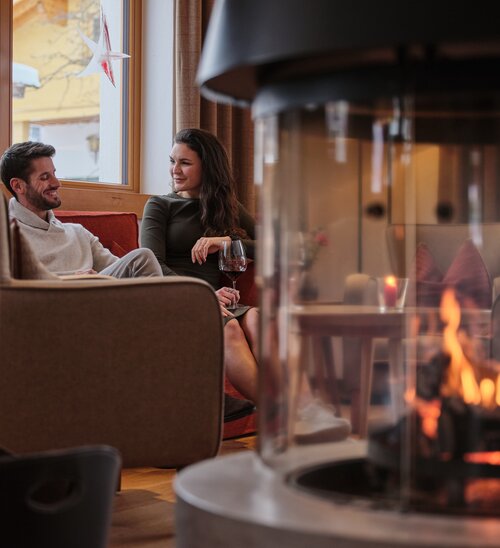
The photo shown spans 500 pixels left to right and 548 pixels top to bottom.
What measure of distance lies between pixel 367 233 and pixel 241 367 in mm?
2062

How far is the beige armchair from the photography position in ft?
7.32

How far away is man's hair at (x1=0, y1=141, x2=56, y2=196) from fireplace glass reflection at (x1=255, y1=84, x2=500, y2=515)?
2.49m

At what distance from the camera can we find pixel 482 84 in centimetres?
142

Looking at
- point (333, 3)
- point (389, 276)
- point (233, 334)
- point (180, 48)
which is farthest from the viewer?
point (180, 48)

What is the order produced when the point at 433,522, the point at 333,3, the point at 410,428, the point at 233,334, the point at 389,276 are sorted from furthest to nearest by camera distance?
the point at 233,334 < the point at 389,276 < the point at 410,428 < the point at 333,3 < the point at 433,522

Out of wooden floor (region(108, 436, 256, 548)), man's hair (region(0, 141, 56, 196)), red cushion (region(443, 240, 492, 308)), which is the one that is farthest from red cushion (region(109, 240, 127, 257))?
red cushion (region(443, 240, 492, 308))

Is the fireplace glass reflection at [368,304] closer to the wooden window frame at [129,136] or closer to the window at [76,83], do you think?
the wooden window frame at [129,136]

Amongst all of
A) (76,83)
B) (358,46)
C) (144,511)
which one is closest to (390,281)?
(358,46)

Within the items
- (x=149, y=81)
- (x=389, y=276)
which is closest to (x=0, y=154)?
(x=149, y=81)

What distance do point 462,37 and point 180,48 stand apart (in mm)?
3868

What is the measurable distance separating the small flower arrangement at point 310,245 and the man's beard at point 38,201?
8.19 feet

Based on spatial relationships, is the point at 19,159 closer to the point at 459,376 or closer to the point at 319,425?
the point at 319,425

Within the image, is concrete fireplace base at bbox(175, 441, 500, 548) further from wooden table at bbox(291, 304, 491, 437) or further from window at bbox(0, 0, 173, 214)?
window at bbox(0, 0, 173, 214)

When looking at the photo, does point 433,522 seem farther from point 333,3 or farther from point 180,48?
point 180,48
